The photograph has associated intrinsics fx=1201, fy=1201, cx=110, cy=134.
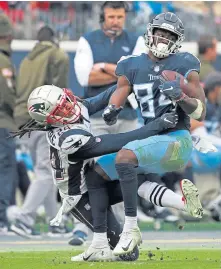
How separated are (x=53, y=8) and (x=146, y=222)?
604cm

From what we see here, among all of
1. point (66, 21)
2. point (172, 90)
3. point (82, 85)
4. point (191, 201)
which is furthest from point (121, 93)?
point (66, 21)

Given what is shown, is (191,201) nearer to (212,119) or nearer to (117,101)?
(117,101)

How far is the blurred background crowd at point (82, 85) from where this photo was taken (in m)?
12.6

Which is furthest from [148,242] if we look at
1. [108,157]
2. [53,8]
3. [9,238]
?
[53,8]

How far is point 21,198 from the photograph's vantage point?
15258 mm

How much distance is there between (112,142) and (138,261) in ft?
2.95

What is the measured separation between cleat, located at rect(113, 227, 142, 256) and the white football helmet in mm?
964

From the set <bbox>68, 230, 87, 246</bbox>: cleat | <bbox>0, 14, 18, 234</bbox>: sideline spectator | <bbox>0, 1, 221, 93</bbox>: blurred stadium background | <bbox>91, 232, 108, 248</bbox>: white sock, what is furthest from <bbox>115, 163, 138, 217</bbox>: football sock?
<bbox>0, 1, 221, 93</bbox>: blurred stadium background

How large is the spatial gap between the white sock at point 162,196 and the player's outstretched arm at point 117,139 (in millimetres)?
371

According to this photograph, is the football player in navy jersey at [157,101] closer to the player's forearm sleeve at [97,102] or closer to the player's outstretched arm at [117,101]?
the player's outstretched arm at [117,101]

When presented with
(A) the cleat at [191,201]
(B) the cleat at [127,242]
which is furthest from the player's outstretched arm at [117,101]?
(B) the cleat at [127,242]

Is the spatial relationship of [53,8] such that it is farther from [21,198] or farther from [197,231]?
[197,231]

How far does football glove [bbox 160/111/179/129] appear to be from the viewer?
28.5 feet

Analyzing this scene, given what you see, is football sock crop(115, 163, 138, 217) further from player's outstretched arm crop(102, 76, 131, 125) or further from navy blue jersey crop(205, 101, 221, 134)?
navy blue jersey crop(205, 101, 221, 134)
